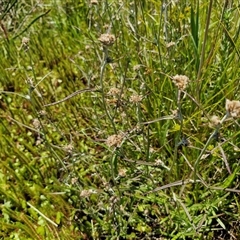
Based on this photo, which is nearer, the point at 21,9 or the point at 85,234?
the point at 85,234

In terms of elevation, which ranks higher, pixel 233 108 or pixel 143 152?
pixel 233 108

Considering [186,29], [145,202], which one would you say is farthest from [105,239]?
[186,29]

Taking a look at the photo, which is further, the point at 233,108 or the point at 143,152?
the point at 143,152

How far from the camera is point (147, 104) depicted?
1.86m

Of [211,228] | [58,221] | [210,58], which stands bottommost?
[211,228]

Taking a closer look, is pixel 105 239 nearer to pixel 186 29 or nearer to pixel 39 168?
pixel 39 168

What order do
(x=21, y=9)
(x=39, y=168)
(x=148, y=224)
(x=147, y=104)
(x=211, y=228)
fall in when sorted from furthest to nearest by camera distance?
(x=21, y=9), (x=39, y=168), (x=147, y=104), (x=148, y=224), (x=211, y=228)

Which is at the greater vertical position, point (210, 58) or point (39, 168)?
point (210, 58)

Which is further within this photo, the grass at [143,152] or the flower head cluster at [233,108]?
the grass at [143,152]

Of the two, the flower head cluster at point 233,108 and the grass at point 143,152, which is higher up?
the flower head cluster at point 233,108

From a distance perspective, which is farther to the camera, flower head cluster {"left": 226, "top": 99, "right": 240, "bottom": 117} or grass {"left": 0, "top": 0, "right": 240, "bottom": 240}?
grass {"left": 0, "top": 0, "right": 240, "bottom": 240}

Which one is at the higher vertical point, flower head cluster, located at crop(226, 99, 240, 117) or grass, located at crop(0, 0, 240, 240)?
flower head cluster, located at crop(226, 99, 240, 117)

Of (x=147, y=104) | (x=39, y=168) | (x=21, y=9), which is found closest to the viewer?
(x=147, y=104)

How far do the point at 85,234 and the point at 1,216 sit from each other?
0.39 metres
